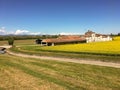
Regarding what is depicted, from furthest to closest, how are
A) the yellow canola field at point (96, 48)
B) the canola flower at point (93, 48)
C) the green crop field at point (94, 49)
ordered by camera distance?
1. the canola flower at point (93, 48)
2. the yellow canola field at point (96, 48)
3. the green crop field at point (94, 49)

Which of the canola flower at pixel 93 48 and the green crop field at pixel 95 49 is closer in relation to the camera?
the green crop field at pixel 95 49

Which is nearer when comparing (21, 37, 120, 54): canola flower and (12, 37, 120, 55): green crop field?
(12, 37, 120, 55): green crop field

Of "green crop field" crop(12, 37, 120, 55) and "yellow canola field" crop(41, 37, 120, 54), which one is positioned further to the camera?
"yellow canola field" crop(41, 37, 120, 54)

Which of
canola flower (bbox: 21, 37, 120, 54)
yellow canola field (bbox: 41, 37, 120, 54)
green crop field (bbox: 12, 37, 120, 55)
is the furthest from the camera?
canola flower (bbox: 21, 37, 120, 54)

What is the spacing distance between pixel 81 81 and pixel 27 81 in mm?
4241

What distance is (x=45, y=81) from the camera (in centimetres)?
1423

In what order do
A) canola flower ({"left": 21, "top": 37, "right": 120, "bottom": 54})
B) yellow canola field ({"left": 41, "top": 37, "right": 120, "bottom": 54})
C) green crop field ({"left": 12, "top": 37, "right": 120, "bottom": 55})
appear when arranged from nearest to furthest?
green crop field ({"left": 12, "top": 37, "right": 120, "bottom": 55})
yellow canola field ({"left": 41, "top": 37, "right": 120, "bottom": 54})
canola flower ({"left": 21, "top": 37, "right": 120, "bottom": 54})

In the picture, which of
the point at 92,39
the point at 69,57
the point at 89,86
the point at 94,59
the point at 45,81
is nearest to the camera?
the point at 89,86

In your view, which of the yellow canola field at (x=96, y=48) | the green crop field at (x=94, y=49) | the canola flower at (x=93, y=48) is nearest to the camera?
the green crop field at (x=94, y=49)

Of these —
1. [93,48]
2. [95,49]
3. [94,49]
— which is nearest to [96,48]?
[93,48]

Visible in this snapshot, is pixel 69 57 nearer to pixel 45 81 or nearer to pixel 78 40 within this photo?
pixel 45 81

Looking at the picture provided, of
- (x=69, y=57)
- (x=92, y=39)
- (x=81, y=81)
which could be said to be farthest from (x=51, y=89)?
(x=92, y=39)

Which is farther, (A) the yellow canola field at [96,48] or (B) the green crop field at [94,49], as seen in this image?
(A) the yellow canola field at [96,48]

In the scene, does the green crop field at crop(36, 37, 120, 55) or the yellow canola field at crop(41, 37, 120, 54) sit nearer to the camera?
the green crop field at crop(36, 37, 120, 55)
